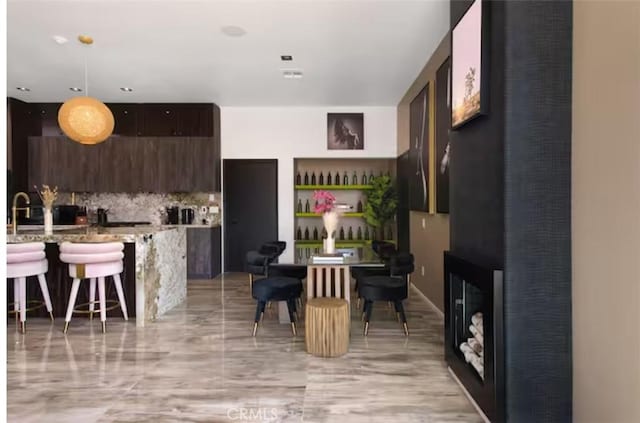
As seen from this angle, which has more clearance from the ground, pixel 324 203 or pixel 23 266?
pixel 324 203

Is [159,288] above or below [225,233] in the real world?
below

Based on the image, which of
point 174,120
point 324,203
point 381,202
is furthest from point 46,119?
point 381,202

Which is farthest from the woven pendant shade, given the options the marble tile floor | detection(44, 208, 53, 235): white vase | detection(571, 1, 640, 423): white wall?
detection(571, 1, 640, 423): white wall

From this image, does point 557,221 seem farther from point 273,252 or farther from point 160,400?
point 273,252

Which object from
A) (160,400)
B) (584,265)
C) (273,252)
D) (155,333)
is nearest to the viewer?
(584,265)

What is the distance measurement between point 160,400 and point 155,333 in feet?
4.56

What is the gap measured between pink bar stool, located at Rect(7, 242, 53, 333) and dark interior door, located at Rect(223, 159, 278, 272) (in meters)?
3.19

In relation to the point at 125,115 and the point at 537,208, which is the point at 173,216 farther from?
the point at 537,208

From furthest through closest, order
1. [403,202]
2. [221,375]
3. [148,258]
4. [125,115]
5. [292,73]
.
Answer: [125,115] → [403,202] → [292,73] → [148,258] → [221,375]

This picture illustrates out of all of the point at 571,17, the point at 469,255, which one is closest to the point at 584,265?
the point at 469,255

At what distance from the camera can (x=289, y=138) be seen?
6723mm

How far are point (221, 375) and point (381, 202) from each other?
432cm

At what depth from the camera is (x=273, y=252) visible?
5.04 meters

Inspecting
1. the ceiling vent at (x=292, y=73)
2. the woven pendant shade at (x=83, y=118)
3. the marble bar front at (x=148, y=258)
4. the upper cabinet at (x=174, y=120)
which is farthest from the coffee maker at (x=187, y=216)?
the ceiling vent at (x=292, y=73)
